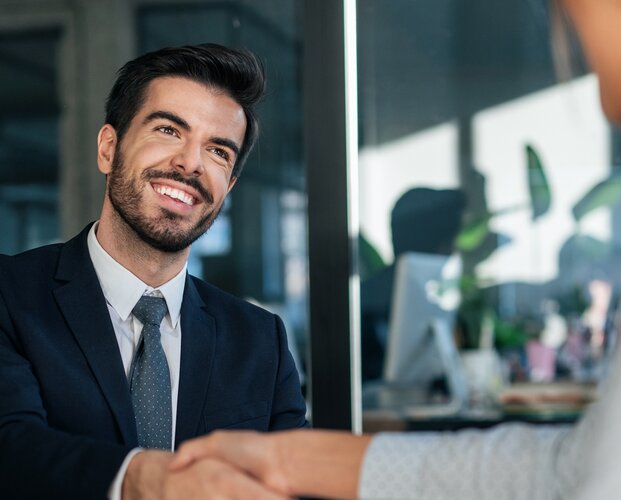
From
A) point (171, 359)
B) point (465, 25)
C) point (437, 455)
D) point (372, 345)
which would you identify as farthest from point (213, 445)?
point (465, 25)

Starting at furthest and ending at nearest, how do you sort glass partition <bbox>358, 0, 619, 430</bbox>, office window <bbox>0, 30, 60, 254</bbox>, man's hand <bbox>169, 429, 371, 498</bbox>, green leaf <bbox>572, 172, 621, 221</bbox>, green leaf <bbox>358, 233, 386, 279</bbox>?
office window <bbox>0, 30, 60, 254</bbox> → green leaf <bbox>572, 172, 621, 221</bbox> → glass partition <bbox>358, 0, 619, 430</bbox> → green leaf <bbox>358, 233, 386, 279</bbox> → man's hand <bbox>169, 429, 371, 498</bbox>

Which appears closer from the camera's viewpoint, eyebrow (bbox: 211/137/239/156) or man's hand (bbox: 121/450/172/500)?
man's hand (bbox: 121/450/172/500)

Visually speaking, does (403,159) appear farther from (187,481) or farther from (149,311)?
(187,481)

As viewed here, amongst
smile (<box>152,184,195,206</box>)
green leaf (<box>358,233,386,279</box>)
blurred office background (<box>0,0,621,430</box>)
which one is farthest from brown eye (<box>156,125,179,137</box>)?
green leaf (<box>358,233,386,279</box>)

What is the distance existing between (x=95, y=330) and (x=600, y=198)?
15.5ft

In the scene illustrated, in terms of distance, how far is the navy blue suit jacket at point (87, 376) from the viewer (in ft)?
5.32

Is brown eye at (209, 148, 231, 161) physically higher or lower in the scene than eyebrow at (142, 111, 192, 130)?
lower

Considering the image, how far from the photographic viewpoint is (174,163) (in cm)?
206

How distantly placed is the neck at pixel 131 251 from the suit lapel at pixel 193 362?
98 mm

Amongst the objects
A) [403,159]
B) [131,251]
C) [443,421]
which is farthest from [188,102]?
[403,159]

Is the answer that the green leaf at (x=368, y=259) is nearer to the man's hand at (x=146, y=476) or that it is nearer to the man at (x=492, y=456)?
the man's hand at (x=146, y=476)

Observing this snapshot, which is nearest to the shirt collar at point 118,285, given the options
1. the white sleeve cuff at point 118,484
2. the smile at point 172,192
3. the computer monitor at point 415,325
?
the smile at point 172,192

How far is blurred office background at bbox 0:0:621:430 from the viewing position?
5.66 metres

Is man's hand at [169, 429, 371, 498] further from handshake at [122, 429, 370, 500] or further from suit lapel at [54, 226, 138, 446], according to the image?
suit lapel at [54, 226, 138, 446]
